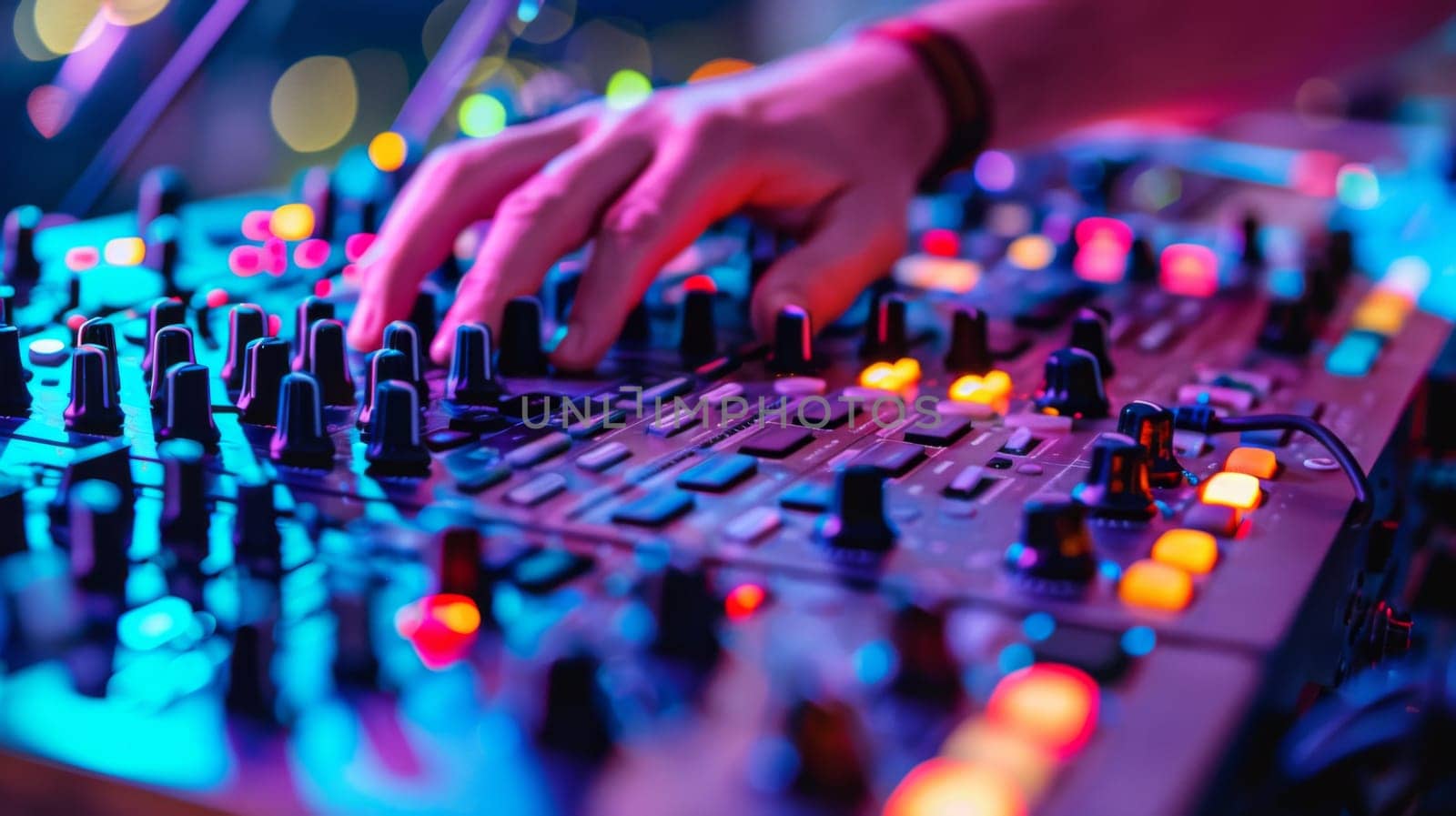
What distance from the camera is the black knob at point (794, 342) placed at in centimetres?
101

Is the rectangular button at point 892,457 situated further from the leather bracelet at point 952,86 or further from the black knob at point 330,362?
the leather bracelet at point 952,86

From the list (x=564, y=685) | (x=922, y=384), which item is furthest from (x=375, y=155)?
(x=564, y=685)

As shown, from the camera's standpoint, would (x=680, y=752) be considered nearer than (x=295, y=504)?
Yes

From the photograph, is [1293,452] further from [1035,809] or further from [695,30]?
[695,30]

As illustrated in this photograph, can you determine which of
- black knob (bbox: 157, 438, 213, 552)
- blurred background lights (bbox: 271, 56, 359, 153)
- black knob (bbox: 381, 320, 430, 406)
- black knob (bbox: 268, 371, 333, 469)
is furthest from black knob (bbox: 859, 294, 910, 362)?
blurred background lights (bbox: 271, 56, 359, 153)

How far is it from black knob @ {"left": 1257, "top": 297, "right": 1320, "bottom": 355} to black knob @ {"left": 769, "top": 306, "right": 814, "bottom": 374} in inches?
15.3

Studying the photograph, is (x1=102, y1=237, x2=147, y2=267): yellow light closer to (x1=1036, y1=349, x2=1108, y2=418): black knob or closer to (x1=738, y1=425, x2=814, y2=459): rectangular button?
(x1=738, y1=425, x2=814, y2=459): rectangular button

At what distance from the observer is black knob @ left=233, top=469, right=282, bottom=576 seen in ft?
1.98

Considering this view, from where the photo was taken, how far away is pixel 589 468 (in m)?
0.75

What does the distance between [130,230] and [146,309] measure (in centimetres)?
33

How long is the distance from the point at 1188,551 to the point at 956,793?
0.26 m

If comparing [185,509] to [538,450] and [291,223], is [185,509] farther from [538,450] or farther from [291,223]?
[291,223]

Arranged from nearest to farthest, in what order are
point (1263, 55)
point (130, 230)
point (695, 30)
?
1. point (130, 230)
2. point (1263, 55)
3. point (695, 30)

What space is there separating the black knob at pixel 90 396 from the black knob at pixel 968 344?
0.57 meters
